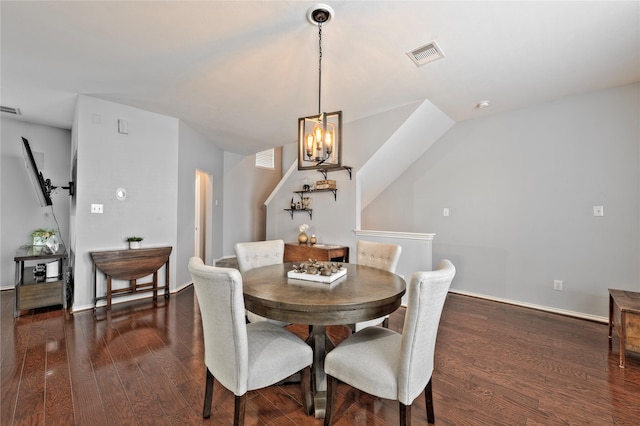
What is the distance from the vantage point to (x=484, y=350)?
2346 millimetres

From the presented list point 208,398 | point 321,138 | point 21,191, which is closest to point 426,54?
point 321,138

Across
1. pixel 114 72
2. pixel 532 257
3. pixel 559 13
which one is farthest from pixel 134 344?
pixel 532 257

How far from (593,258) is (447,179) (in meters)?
1.85

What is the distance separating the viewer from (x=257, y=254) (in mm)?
2561

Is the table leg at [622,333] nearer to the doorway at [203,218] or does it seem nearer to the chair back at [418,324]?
the chair back at [418,324]

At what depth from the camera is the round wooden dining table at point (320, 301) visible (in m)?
1.39

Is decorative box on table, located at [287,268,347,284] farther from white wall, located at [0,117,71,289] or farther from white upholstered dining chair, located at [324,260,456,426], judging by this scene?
white wall, located at [0,117,71,289]

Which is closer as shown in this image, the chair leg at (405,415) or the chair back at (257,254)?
the chair leg at (405,415)

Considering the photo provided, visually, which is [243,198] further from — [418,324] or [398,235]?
[418,324]

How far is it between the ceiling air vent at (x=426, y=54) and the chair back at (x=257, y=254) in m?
2.09

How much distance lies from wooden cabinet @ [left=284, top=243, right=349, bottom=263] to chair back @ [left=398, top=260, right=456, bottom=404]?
8.18ft

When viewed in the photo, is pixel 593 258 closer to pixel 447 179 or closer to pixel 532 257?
pixel 532 257

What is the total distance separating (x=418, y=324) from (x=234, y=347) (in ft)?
2.83

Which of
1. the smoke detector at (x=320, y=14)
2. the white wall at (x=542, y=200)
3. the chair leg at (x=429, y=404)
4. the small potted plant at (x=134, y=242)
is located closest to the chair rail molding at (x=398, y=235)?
the white wall at (x=542, y=200)
